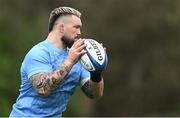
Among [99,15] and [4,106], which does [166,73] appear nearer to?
[99,15]

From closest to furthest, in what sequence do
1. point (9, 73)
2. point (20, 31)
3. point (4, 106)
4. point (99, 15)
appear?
point (4, 106) → point (9, 73) → point (20, 31) → point (99, 15)

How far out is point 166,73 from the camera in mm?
32156

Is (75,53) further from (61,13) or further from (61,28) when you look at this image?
(61,13)

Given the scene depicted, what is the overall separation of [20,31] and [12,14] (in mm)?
892

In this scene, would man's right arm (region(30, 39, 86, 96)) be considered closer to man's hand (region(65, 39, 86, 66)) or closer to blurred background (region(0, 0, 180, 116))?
man's hand (region(65, 39, 86, 66))

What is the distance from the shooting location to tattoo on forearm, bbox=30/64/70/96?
315 inches

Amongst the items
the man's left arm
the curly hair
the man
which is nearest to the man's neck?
the man

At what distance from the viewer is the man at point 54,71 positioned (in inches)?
319

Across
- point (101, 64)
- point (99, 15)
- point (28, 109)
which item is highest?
point (101, 64)

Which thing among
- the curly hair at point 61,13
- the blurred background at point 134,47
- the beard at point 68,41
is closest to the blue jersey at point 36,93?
the beard at point 68,41

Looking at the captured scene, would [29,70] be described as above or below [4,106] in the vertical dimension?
above

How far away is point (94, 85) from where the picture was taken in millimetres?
8641

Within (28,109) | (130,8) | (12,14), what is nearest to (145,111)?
(130,8)

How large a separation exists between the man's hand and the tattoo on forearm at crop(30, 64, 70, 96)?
0.22 feet
